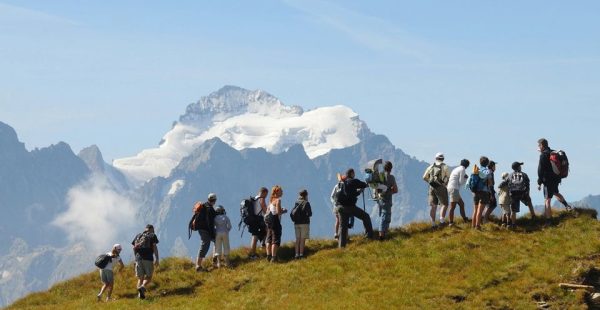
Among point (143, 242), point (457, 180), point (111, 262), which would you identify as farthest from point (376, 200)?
point (111, 262)

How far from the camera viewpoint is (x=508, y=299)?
28516 mm

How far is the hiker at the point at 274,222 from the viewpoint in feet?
115

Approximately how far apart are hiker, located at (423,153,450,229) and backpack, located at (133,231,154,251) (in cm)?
1185

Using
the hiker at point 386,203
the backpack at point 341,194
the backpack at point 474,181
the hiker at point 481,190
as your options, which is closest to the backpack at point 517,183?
the hiker at point 481,190

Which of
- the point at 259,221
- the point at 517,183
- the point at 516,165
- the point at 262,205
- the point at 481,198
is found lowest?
the point at 259,221

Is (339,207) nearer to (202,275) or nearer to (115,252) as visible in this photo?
(202,275)

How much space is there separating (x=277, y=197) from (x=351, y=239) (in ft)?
13.2

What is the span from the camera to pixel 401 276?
31.2 metres

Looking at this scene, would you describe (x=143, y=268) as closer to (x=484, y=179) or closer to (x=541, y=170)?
(x=484, y=179)

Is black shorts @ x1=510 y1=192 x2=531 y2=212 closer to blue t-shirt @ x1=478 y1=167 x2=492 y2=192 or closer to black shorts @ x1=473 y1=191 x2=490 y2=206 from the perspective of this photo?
black shorts @ x1=473 y1=191 x2=490 y2=206

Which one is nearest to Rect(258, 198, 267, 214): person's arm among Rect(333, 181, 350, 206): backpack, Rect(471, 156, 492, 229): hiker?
Rect(333, 181, 350, 206): backpack

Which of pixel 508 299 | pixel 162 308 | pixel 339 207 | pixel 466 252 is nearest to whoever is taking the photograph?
pixel 508 299

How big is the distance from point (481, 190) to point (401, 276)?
21.2ft

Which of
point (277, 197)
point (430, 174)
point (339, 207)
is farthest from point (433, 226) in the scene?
point (277, 197)
